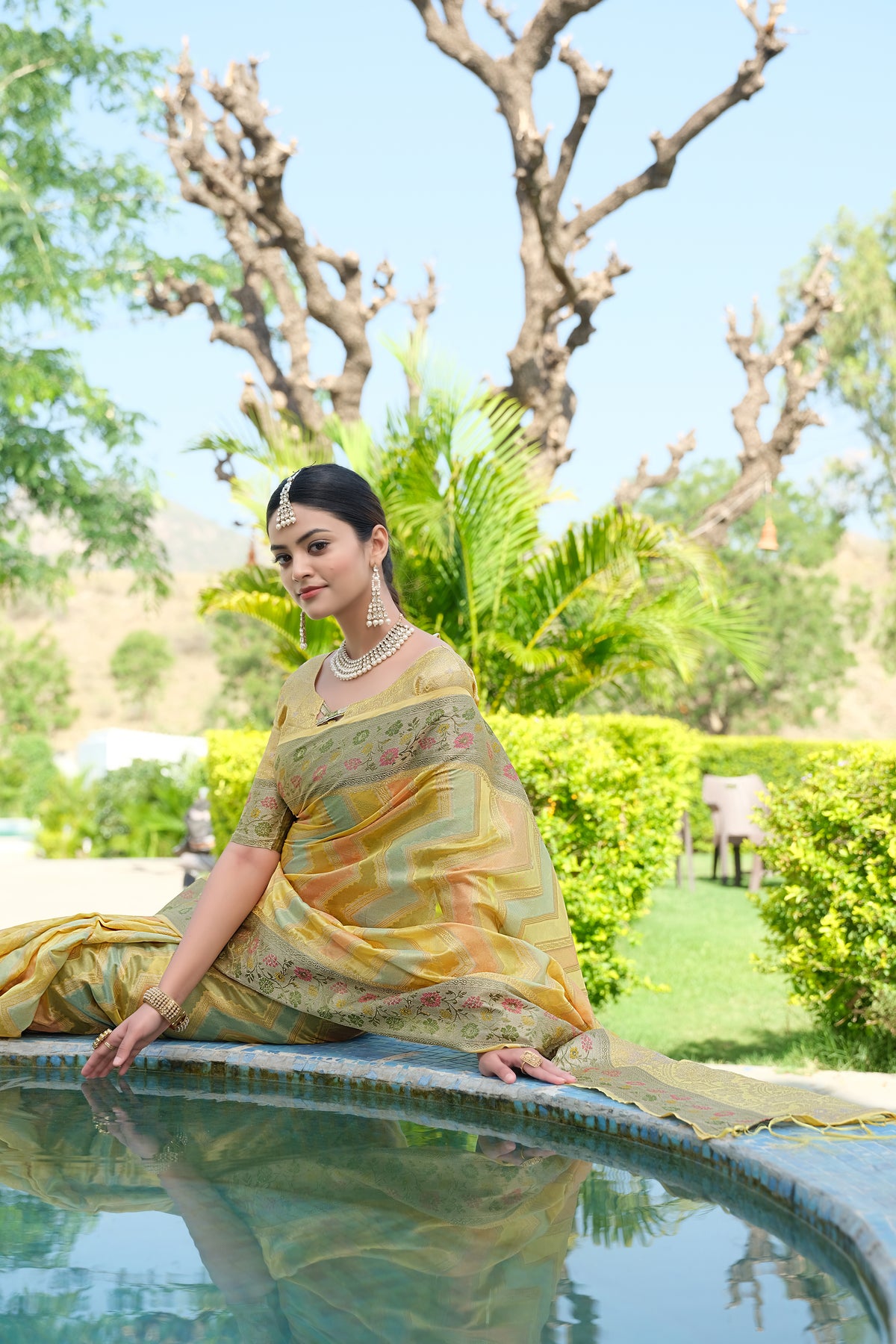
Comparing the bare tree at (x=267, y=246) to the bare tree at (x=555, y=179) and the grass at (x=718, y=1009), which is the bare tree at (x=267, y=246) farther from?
the grass at (x=718, y=1009)

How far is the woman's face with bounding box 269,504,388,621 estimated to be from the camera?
262 cm

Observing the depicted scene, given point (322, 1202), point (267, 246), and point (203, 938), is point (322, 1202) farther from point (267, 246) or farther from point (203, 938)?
point (267, 246)

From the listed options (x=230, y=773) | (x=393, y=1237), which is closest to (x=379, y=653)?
(x=393, y=1237)

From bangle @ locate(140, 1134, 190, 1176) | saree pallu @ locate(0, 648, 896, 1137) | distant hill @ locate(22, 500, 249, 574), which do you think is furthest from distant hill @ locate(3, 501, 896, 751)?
distant hill @ locate(22, 500, 249, 574)

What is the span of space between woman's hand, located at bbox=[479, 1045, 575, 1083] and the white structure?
16191 millimetres

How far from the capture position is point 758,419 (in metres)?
11.1

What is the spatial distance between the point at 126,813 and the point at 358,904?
1183 centimetres

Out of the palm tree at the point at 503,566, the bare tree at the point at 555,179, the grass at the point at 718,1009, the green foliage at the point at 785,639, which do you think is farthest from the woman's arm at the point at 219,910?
the green foliage at the point at 785,639

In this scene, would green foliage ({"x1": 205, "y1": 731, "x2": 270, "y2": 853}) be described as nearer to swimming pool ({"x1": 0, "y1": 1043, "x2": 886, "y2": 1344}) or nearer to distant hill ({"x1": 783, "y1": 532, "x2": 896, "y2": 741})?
swimming pool ({"x1": 0, "y1": 1043, "x2": 886, "y2": 1344})

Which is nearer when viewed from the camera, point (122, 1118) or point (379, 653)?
point (122, 1118)

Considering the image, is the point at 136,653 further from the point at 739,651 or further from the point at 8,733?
the point at 739,651

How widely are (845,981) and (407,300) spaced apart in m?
8.60

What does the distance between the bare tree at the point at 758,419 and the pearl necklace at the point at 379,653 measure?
311 inches

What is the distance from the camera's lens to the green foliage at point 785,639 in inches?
1100
